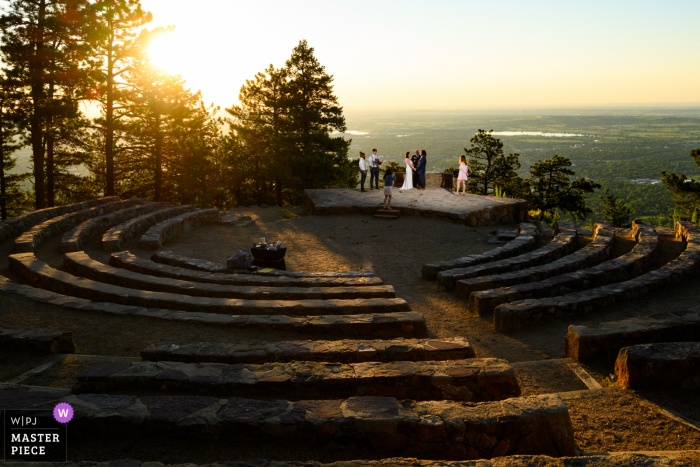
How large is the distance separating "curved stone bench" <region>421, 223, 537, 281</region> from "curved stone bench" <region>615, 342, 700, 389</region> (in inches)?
257

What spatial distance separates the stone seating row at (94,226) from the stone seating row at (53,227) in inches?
33.4

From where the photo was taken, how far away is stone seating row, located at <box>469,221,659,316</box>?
911cm

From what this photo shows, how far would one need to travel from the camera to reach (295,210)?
87.4 feet

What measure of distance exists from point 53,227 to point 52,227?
3.8 inches

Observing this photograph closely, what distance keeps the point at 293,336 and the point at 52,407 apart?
3843 mm

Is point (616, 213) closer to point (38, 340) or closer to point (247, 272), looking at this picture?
point (247, 272)

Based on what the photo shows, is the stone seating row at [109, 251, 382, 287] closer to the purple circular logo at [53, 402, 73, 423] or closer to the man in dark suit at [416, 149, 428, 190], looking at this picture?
the purple circular logo at [53, 402, 73, 423]

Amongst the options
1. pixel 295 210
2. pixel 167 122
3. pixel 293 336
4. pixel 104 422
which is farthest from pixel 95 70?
pixel 104 422

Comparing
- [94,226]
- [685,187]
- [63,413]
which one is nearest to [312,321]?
[63,413]

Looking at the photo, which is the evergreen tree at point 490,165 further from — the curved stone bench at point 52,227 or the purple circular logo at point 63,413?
the purple circular logo at point 63,413

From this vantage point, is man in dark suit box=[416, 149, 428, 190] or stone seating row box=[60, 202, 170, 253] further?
man in dark suit box=[416, 149, 428, 190]

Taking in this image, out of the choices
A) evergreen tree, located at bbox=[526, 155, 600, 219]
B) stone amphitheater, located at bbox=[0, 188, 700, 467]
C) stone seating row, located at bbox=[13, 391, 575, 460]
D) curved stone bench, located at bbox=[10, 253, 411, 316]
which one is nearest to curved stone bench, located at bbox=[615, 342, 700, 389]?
stone amphitheater, located at bbox=[0, 188, 700, 467]

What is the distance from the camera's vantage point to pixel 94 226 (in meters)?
16.8

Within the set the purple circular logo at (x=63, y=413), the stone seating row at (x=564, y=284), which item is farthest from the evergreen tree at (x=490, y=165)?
the purple circular logo at (x=63, y=413)
